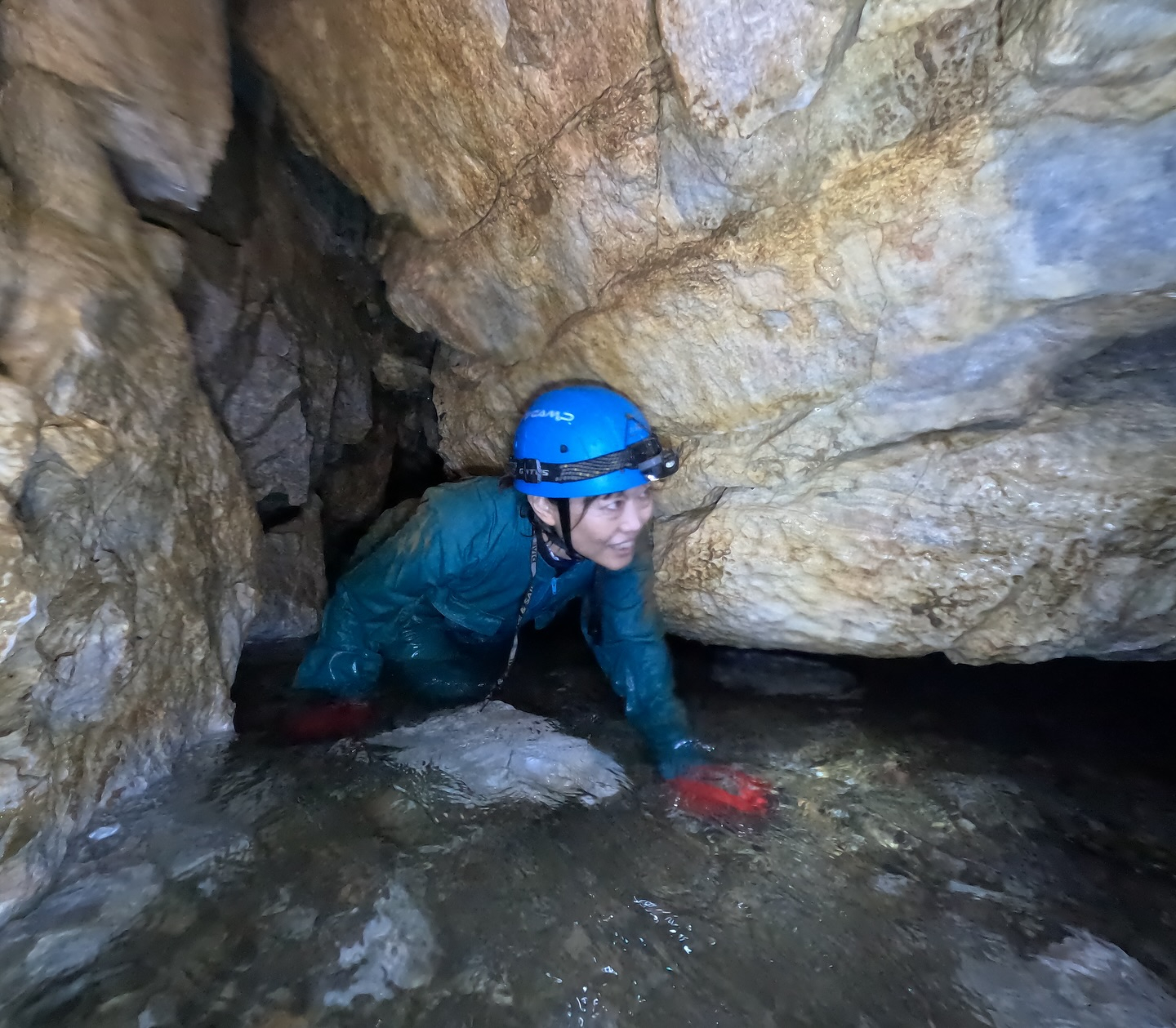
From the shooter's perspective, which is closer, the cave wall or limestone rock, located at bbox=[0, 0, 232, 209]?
limestone rock, located at bbox=[0, 0, 232, 209]

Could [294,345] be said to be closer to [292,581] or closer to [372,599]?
[292,581]

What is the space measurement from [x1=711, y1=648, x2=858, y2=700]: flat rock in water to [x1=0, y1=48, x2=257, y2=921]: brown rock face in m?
2.17

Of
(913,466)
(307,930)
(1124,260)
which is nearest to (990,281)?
(1124,260)

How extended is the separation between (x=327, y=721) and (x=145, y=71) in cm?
241

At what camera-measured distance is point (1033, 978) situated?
185cm

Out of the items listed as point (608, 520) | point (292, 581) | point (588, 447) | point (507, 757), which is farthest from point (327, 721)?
point (588, 447)

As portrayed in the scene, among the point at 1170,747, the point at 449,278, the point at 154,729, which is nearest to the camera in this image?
the point at 154,729

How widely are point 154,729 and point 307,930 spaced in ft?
2.88

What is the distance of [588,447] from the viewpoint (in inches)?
110

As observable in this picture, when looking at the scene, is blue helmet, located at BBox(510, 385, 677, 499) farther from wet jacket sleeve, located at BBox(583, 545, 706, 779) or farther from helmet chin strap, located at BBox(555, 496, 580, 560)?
wet jacket sleeve, located at BBox(583, 545, 706, 779)

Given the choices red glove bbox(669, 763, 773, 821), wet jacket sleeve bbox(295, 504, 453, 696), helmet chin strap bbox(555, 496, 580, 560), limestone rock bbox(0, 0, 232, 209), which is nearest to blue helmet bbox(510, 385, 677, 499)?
helmet chin strap bbox(555, 496, 580, 560)

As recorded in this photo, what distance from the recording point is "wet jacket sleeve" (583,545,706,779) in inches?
119

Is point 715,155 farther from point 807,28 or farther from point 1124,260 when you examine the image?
point 1124,260

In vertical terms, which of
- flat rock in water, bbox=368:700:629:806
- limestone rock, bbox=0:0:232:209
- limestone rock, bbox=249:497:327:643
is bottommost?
flat rock in water, bbox=368:700:629:806
